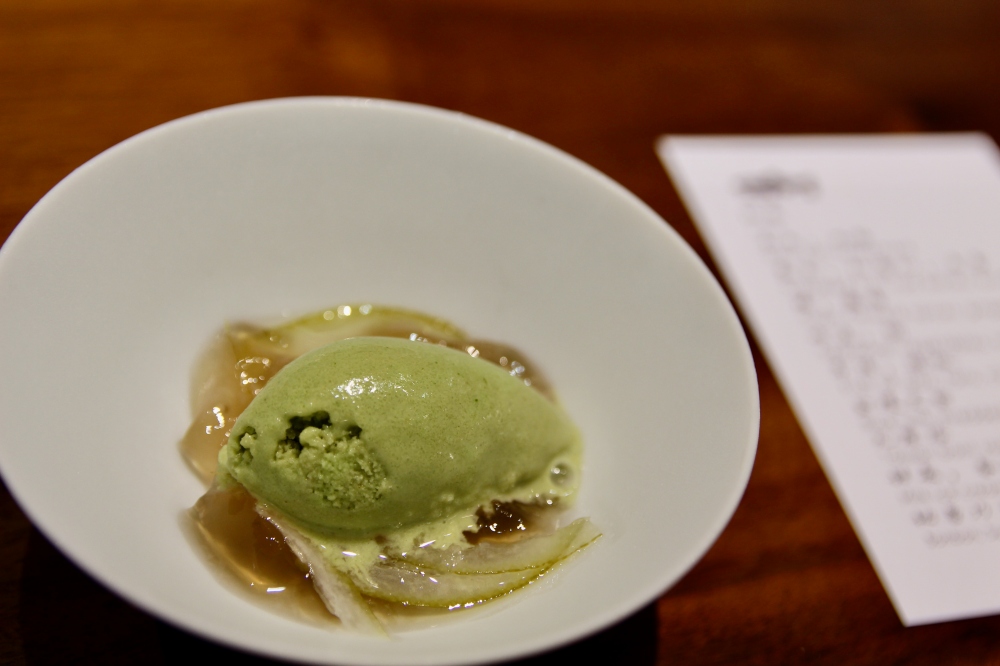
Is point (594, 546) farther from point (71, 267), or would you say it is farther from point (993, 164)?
point (993, 164)

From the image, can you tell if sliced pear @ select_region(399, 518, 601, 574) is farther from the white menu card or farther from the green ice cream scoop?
the white menu card

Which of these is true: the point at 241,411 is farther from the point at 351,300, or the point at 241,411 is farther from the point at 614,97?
the point at 614,97

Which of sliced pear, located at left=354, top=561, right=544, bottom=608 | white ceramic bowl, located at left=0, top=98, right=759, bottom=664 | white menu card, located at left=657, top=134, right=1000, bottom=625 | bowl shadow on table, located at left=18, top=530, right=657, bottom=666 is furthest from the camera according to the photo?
white menu card, located at left=657, top=134, right=1000, bottom=625

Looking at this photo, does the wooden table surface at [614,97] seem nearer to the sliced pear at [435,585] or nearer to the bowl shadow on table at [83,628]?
the bowl shadow on table at [83,628]

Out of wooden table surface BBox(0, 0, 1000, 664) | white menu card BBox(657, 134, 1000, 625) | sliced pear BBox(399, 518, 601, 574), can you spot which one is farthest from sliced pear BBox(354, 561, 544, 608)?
white menu card BBox(657, 134, 1000, 625)

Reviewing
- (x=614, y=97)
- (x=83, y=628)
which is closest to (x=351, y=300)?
(x=83, y=628)

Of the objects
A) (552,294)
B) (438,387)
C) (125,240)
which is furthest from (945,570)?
(125,240)
